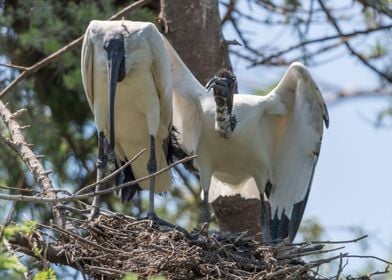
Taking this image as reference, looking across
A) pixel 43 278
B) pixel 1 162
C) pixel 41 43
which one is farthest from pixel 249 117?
pixel 43 278

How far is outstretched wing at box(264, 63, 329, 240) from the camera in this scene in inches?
249

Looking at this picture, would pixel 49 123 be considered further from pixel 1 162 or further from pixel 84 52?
pixel 84 52

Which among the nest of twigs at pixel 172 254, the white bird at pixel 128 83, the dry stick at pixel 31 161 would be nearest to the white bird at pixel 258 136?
the white bird at pixel 128 83

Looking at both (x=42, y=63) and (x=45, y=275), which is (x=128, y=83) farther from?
(x=45, y=275)

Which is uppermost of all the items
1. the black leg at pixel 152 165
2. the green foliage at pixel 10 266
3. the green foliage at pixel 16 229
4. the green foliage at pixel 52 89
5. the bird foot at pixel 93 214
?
the green foliage at pixel 52 89

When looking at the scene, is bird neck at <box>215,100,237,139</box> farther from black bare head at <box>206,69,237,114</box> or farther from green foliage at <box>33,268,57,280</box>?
green foliage at <box>33,268,57,280</box>

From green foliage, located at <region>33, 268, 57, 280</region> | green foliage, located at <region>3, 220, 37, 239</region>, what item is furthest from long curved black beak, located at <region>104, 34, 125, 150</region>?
green foliage, located at <region>33, 268, 57, 280</region>

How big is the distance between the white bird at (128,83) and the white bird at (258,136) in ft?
0.70

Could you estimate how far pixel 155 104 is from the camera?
5965mm

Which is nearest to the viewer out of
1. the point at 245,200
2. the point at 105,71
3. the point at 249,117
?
the point at 105,71

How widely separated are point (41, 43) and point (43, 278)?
3.77 metres

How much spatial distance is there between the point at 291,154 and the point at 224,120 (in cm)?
67

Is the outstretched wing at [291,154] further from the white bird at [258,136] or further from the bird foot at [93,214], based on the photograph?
the bird foot at [93,214]

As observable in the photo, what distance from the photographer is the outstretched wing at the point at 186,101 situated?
6.22 meters
